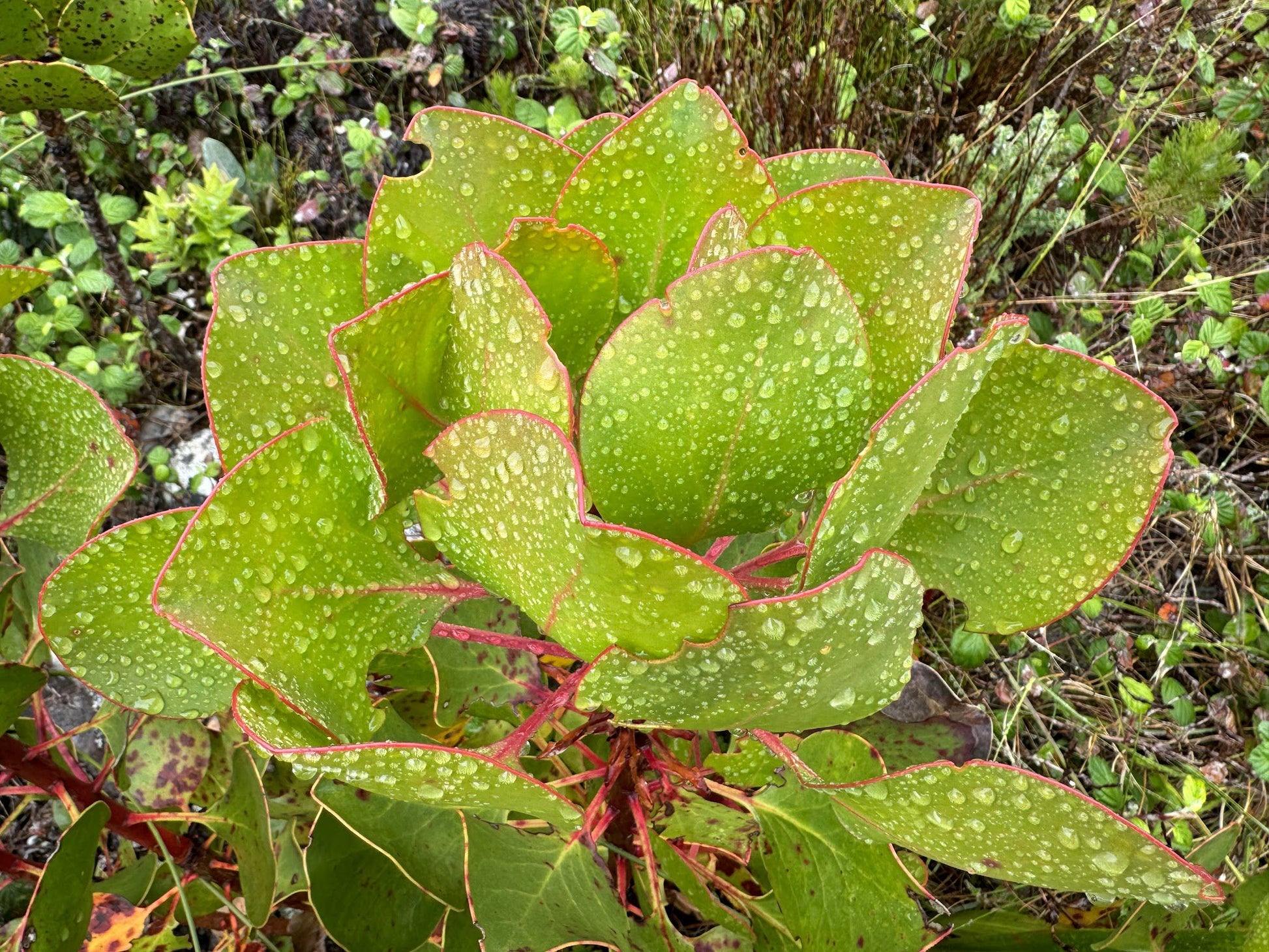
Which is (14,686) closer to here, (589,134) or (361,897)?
(361,897)

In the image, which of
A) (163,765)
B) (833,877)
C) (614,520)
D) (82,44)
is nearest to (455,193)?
(614,520)

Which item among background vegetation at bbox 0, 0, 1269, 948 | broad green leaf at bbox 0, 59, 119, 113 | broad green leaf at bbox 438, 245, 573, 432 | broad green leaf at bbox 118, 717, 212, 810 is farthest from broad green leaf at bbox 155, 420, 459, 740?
background vegetation at bbox 0, 0, 1269, 948

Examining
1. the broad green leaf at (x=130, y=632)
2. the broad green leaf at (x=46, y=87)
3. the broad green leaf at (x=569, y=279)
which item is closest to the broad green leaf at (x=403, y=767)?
the broad green leaf at (x=130, y=632)

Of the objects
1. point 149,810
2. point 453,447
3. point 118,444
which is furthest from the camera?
point 149,810

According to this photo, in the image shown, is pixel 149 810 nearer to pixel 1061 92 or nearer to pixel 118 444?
pixel 118 444

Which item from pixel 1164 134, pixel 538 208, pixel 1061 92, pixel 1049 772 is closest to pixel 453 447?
pixel 538 208

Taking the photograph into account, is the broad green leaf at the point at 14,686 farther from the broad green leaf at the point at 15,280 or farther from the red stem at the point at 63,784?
the broad green leaf at the point at 15,280
